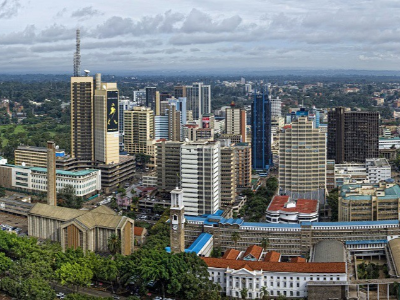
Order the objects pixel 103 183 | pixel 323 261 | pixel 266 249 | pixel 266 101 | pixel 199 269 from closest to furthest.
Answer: pixel 199 269
pixel 323 261
pixel 266 249
pixel 103 183
pixel 266 101

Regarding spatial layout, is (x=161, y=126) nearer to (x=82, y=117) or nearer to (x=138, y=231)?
(x=82, y=117)

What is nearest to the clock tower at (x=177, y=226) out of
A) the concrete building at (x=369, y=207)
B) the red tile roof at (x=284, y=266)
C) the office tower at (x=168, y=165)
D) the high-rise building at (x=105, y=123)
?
the red tile roof at (x=284, y=266)

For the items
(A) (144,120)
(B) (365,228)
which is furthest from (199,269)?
(A) (144,120)

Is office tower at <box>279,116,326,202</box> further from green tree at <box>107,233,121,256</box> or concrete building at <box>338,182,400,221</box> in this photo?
green tree at <box>107,233,121,256</box>

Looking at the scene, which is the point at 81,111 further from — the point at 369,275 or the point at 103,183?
the point at 369,275

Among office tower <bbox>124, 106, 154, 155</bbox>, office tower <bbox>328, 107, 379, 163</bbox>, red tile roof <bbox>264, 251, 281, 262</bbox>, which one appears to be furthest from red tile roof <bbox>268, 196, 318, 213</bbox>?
office tower <bbox>124, 106, 154, 155</bbox>

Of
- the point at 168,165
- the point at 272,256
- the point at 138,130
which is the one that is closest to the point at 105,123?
the point at 168,165
